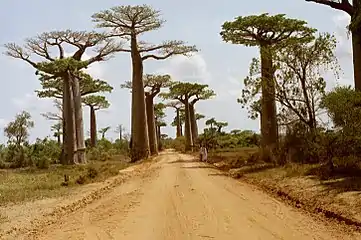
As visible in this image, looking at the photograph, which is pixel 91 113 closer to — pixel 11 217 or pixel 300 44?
pixel 300 44

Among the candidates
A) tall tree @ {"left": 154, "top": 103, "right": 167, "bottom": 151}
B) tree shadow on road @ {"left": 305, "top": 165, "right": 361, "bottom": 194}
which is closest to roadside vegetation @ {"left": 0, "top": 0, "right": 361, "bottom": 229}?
tree shadow on road @ {"left": 305, "top": 165, "right": 361, "bottom": 194}

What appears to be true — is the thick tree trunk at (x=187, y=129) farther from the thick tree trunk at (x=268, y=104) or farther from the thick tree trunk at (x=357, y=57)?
the thick tree trunk at (x=357, y=57)

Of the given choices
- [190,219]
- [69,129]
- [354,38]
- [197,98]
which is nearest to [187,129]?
[197,98]

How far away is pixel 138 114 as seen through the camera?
30.7 metres

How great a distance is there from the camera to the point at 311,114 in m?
17.0

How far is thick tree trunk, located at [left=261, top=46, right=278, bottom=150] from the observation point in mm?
18672

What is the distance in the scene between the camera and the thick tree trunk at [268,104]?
735 inches

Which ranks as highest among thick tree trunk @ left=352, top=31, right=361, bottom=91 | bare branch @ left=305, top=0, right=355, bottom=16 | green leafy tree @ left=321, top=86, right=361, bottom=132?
bare branch @ left=305, top=0, right=355, bottom=16

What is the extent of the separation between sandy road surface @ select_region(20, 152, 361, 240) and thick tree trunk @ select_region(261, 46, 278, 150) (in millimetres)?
6741

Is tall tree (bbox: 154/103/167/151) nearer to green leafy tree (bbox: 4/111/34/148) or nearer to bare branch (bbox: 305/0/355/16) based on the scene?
green leafy tree (bbox: 4/111/34/148)

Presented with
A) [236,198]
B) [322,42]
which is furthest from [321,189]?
[322,42]

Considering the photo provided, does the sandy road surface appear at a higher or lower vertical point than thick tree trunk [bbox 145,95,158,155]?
lower

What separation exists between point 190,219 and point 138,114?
73.1 ft

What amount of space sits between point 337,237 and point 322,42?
36.4ft
